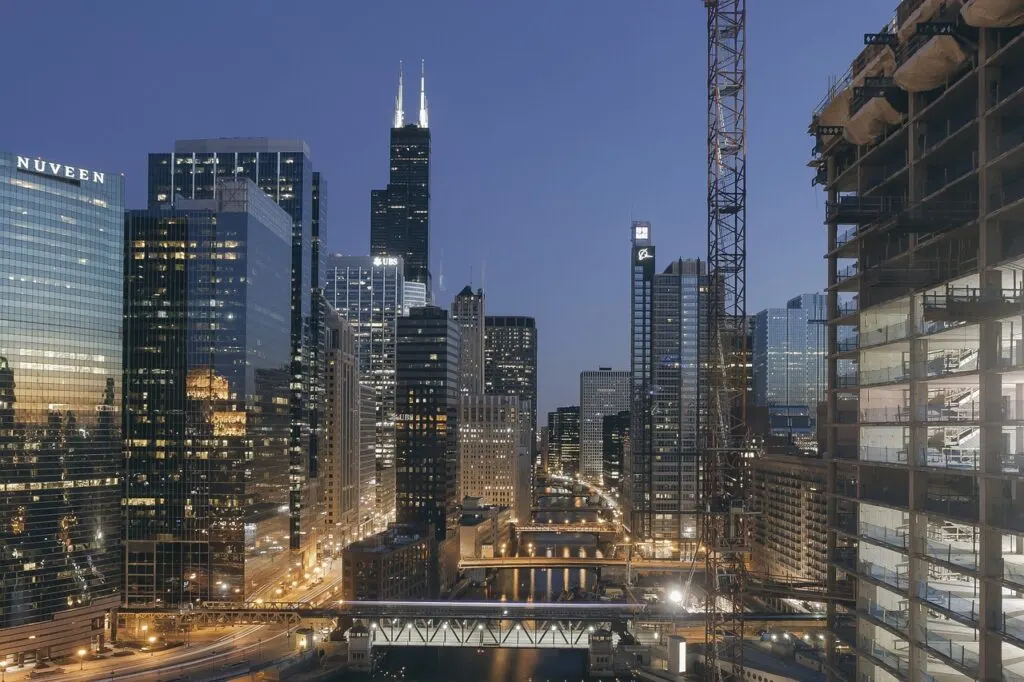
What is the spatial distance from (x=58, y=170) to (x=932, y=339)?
104609mm

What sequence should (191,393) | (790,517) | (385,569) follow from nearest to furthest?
(385,569), (191,393), (790,517)

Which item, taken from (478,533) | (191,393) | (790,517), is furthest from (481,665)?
(478,533)

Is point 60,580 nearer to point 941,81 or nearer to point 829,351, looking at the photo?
point 829,351

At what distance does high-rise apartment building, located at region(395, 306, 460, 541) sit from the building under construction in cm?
14235

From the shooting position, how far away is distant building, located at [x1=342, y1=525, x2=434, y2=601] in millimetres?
117812

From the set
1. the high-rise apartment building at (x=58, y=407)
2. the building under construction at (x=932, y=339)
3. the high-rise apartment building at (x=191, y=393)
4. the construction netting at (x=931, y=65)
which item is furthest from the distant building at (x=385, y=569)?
the construction netting at (x=931, y=65)

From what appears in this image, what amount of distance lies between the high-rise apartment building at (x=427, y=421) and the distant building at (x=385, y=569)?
119ft

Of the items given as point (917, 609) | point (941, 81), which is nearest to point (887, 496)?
point (917, 609)

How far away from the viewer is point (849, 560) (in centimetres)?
3092

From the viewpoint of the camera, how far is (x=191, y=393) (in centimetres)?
12488

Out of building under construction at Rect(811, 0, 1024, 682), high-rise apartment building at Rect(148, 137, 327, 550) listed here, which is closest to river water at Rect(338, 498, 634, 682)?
building under construction at Rect(811, 0, 1024, 682)

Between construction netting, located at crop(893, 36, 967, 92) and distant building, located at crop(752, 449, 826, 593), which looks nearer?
construction netting, located at crop(893, 36, 967, 92)

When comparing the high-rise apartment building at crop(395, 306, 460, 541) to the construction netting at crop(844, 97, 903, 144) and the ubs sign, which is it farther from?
the construction netting at crop(844, 97, 903, 144)

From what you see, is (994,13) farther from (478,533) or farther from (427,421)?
(427,421)
